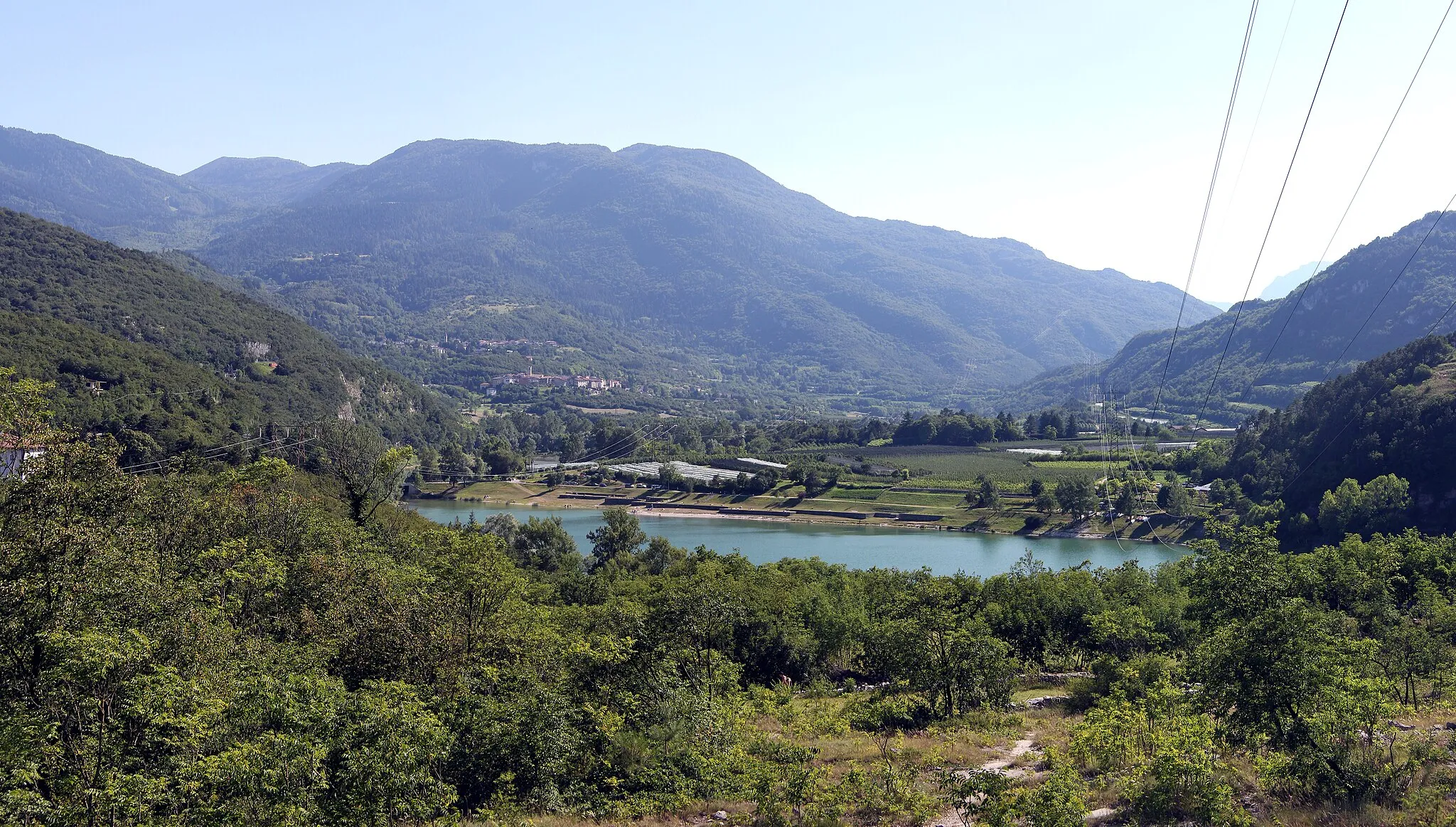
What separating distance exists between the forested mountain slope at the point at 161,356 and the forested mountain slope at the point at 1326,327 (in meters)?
100.0

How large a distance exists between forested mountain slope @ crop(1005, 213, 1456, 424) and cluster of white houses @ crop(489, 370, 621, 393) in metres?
95.0

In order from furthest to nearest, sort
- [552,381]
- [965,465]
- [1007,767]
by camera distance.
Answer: [552,381]
[965,465]
[1007,767]

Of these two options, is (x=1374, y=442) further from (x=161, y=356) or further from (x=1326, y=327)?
(x=1326, y=327)

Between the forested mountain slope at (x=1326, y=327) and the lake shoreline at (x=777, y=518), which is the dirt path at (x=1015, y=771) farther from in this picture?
the forested mountain slope at (x=1326, y=327)

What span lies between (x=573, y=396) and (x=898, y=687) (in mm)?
142734

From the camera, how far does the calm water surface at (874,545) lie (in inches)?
1950

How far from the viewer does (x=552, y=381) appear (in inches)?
6565

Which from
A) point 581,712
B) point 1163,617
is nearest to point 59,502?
point 581,712

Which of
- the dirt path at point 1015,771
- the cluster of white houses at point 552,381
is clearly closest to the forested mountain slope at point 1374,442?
the dirt path at point 1015,771

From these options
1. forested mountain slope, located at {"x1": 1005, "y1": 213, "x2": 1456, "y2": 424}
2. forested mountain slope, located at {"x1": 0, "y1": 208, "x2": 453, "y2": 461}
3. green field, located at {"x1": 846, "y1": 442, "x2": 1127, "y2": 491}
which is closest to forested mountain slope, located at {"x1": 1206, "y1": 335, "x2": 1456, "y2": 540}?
green field, located at {"x1": 846, "y1": 442, "x2": 1127, "y2": 491}

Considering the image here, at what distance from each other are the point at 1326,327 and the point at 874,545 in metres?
104

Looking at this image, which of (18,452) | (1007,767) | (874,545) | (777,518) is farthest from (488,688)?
(777,518)

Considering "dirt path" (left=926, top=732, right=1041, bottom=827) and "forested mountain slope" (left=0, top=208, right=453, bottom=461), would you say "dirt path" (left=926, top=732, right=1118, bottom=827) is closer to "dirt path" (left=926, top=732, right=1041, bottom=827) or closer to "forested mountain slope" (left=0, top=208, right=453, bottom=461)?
"dirt path" (left=926, top=732, right=1041, bottom=827)

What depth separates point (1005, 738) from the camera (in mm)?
13516
